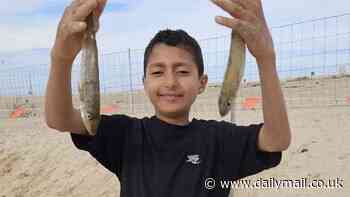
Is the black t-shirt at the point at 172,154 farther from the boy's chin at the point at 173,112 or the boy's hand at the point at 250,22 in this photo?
the boy's hand at the point at 250,22

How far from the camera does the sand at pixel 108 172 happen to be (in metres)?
6.43

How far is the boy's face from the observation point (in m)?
2.30

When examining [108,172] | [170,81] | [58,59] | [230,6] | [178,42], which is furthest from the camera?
[108,172]

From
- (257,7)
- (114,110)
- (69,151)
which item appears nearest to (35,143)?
(69,151)

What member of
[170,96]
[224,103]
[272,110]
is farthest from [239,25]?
[170,96]

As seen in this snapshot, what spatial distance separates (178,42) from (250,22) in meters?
0.66

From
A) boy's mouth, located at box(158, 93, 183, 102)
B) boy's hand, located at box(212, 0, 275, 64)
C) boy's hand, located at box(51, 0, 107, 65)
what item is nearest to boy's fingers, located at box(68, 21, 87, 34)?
boy's hand, located at box(51, 0, 107, 65)

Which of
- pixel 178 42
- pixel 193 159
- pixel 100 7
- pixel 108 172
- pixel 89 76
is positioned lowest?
pixel 108 172

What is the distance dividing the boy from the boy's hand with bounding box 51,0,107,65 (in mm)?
211

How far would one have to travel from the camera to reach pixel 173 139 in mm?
2375

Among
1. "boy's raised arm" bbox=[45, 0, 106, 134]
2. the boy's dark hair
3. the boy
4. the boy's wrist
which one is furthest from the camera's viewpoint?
the boy's dark hair

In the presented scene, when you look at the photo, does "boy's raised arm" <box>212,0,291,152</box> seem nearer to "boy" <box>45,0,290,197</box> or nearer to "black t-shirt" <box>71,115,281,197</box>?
"boy" <box>45,0,290,197</box>

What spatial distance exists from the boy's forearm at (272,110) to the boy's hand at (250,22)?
76mm

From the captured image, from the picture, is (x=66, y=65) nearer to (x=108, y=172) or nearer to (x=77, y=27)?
(x=77, y=27)
